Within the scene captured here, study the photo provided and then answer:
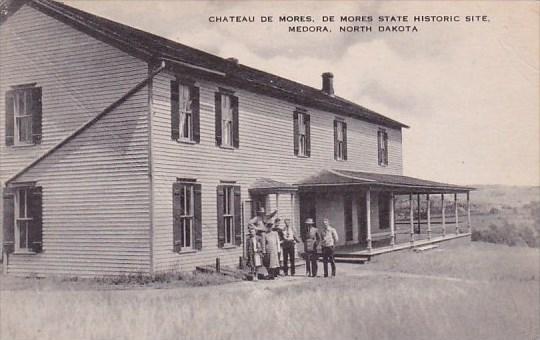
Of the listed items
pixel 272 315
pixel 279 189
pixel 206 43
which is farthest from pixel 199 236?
pixel 206 43

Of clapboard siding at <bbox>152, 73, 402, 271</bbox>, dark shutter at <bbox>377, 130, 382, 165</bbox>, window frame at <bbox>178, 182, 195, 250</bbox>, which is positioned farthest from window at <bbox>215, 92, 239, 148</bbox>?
dark shutter at <bbox>377, 130, 382, 165</bbox>

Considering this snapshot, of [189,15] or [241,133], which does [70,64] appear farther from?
[241,133]

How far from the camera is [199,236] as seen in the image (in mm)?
12328

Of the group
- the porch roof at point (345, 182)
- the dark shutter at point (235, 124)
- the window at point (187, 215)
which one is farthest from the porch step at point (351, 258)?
the window at point (187, 215)

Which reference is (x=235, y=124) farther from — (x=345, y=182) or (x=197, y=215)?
(x=345, y=182)

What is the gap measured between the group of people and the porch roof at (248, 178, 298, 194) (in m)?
0.77

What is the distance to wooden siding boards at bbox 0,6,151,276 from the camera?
11125mm

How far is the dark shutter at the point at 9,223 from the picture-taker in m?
11.3

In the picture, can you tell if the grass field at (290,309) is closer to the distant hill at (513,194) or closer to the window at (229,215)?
the distant hill at (513,194)

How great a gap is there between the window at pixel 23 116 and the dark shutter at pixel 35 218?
3.39 feet

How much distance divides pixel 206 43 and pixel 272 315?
4400 millimetres

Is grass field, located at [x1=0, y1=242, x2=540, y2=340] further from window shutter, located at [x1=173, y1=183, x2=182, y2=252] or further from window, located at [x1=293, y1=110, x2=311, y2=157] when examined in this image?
window, located at [x1=293, y1=110, x2=311, y2=157]

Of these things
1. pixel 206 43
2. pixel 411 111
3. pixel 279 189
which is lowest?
pixel 279 189

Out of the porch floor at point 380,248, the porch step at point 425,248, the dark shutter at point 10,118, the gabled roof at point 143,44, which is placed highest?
the gabled roof at point 143,44
